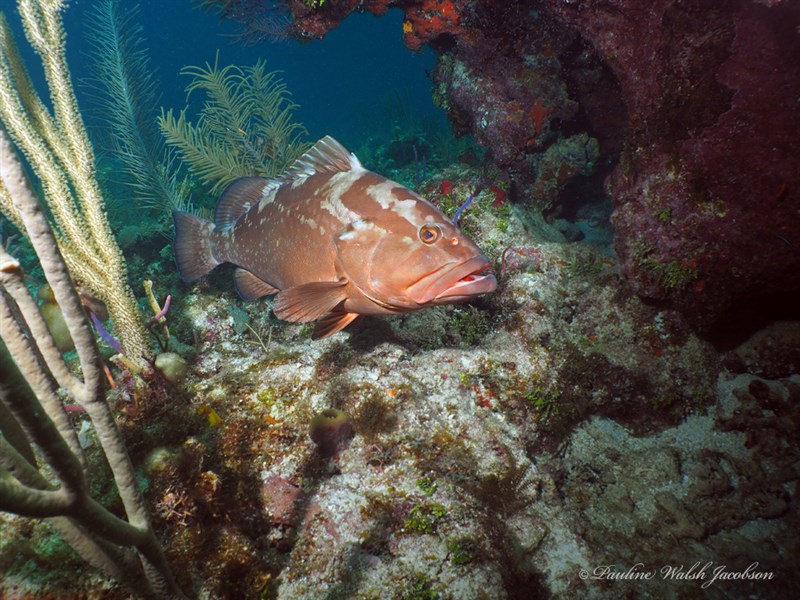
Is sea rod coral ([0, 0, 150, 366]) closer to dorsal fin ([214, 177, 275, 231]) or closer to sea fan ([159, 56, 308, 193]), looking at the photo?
dorsal fin ([214, 177, 275, 231])

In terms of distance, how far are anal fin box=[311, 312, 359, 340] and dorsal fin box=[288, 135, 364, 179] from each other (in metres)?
1.39

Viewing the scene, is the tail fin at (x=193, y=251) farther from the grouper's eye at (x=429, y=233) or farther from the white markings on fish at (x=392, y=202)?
the grouper's eye at (x=429, y=233)

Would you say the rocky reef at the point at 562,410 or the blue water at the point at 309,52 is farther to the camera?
the blue water at the point at 309,52

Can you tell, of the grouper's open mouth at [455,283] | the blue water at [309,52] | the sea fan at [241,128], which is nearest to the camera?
the grouper's open mouth at [455,283]

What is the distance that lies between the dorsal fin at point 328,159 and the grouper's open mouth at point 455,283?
4.87ft

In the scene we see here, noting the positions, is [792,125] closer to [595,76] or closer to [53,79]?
[595,76]

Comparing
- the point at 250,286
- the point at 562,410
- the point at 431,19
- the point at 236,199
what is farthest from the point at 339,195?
the point at 431,19

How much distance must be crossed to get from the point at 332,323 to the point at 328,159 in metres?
1.65

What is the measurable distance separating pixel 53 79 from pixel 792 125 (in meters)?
6.56

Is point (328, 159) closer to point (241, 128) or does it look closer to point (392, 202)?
point (392, 202)

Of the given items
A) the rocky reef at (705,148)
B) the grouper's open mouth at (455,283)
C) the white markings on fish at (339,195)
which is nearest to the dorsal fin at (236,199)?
the white markings on fish at (339,195)

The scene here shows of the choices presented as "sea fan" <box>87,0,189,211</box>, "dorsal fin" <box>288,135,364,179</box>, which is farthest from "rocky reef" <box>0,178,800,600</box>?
"sea fan" <box>87,0,189,211</box>

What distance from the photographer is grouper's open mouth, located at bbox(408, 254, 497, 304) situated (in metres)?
2.80

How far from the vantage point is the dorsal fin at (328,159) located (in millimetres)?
3762
